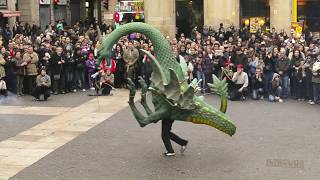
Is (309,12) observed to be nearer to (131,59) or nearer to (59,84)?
(131,59)

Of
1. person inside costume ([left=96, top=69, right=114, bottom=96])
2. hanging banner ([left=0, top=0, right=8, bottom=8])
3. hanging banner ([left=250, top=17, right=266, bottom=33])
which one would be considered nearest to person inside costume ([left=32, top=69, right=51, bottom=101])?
person inside costume ([left=96, top=69, right=114, bottom=96])

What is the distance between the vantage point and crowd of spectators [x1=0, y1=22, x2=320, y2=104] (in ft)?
63.7

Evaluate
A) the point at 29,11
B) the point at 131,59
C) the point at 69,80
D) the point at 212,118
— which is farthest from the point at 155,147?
the point at 29,11

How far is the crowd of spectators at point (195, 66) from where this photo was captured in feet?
63.7

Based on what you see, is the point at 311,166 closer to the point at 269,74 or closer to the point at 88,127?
the point at 88,127

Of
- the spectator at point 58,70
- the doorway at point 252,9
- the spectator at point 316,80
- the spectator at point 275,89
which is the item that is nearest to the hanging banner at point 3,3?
the doorway at point 252,9

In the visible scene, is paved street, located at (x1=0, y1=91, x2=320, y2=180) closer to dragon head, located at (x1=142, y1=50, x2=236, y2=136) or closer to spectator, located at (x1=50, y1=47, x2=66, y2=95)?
dragon head, located at (x1=142, y1=50, x2=236, y2=136)

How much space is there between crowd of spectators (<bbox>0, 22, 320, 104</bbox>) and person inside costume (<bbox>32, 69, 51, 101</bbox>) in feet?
0.12

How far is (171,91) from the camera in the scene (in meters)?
11.9

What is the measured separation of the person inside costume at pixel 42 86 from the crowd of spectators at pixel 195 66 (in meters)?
0.04

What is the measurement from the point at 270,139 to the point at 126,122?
13.6 ft

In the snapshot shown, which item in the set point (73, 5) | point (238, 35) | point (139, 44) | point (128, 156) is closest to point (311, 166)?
point (128, 156)

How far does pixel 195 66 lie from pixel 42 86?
207 inches

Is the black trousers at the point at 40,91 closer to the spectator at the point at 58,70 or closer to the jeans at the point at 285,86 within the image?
the spectator at the point at 58,70
